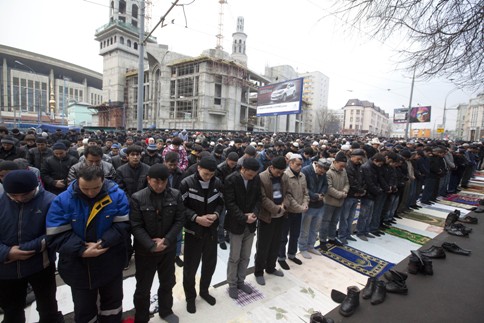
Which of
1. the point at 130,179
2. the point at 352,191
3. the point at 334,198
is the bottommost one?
the point at 334,198

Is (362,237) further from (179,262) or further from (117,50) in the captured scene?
(117,50)

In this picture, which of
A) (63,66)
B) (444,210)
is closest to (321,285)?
(444,210)

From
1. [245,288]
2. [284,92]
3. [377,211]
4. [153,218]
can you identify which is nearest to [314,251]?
[245,288]

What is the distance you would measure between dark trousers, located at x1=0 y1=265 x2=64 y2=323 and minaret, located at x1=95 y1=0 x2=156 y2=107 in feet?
190

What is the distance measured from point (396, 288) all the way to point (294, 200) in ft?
6.77

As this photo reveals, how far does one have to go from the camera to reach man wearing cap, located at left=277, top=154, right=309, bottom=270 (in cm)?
385

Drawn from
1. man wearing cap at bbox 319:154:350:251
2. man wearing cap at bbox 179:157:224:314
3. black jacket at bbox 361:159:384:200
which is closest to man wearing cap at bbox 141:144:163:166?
man wearing cap at bbox 179:157:224:314

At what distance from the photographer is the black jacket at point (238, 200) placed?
3.19 meters

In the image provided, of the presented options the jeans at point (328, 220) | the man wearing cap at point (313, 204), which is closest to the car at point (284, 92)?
the jeans at point (328, 220)

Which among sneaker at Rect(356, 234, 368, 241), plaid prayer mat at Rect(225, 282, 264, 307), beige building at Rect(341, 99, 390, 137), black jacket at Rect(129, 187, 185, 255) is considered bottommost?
plaid prayer mat at Rect(225, 282, 264, 307)

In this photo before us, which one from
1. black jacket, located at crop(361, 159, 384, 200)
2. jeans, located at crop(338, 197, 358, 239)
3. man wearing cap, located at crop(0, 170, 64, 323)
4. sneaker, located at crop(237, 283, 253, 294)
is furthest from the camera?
black jacket, located at crop(361, 159, 384, 200)

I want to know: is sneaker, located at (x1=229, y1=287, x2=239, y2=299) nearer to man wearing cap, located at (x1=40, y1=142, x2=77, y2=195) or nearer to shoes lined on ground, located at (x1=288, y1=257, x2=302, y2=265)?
shoes lined on ground, located at (x1=288, y1=257, x2=302, y2=265)

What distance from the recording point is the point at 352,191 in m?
4.93

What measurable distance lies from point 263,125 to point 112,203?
173ft
